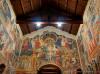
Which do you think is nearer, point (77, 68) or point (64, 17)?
point (64, 17)

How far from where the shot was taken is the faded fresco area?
1227 cm

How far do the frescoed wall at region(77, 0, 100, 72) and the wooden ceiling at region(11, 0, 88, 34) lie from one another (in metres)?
0.67

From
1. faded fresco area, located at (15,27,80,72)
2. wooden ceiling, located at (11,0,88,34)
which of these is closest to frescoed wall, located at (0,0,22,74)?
wooden ceiling, located at (11,0,88,34)

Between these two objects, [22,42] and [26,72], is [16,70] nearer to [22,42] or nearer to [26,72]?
[26,72]

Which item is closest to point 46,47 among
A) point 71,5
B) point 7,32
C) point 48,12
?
point 48,12

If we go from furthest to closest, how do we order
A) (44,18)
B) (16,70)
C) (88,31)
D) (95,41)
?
(16,70), (44,18), (88,31), (95,41)

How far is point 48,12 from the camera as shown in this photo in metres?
11.3

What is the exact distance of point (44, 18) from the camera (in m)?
11.1

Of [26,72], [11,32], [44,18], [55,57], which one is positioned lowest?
[26,72]

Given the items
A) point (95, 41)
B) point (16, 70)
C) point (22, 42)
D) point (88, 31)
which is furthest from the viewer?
point (22, 42)

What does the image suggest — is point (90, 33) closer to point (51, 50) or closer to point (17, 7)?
point (51, 50)

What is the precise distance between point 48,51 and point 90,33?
4.12 meters

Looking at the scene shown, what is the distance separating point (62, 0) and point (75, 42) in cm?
377

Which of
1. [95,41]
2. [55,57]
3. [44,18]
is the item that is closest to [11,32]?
[44,18]
